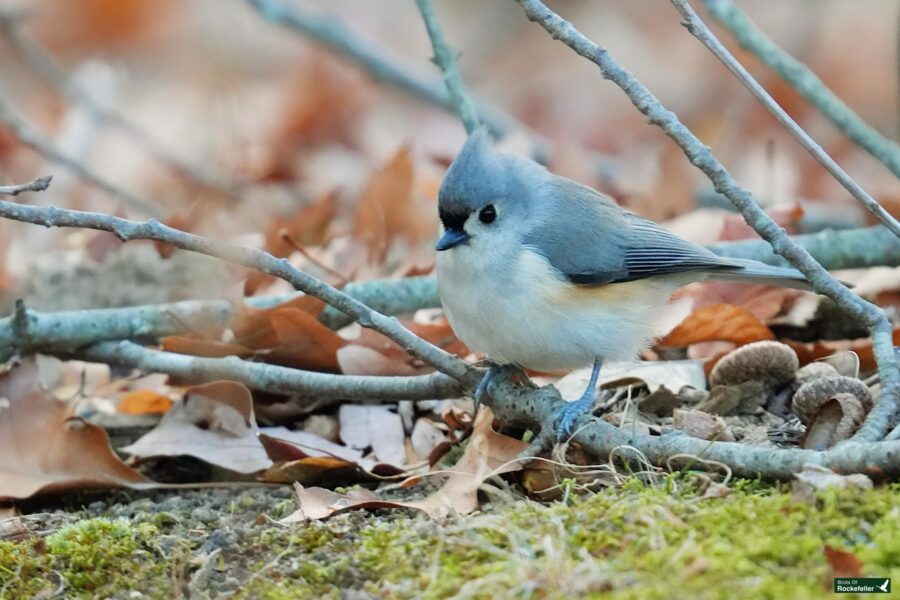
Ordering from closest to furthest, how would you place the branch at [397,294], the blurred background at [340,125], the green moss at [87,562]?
the green moss at [87,562] → the branch at [397,294] → the blurred background at [340,125]

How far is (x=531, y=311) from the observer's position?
10.8ft

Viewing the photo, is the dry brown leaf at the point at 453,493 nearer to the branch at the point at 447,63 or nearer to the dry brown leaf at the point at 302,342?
the dry brown leaf at the point at 302,342

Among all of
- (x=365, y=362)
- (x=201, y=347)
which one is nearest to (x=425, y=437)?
(x=365, y=362)

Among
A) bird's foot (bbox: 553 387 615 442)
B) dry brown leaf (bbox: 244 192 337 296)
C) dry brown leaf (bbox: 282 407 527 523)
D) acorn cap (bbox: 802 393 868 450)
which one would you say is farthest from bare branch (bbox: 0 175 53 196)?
acorn cap (bbox: 802 393 868 450)

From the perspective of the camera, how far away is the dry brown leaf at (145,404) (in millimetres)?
4012

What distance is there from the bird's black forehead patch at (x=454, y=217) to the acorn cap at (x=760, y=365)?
946 millimetres

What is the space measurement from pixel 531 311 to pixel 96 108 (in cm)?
451

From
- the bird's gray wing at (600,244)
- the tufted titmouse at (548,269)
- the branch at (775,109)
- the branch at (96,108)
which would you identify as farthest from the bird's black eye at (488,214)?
the branch at (96,108)

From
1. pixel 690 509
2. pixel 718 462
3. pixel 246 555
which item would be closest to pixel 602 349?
pixel 718 462

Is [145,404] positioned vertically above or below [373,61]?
below

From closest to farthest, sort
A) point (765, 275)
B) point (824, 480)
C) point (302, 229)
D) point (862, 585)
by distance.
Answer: point (862, 585), point (824, 480), point (765, 275), point (302, 229)

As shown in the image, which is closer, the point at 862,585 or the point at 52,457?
the point at 862,585

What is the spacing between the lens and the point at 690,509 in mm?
2410

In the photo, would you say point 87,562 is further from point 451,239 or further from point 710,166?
point 710,166
